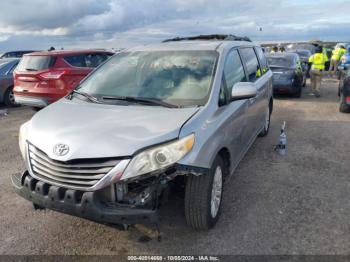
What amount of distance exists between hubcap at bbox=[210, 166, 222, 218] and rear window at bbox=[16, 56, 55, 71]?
6.60 m

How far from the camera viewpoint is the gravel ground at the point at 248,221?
10.3ft

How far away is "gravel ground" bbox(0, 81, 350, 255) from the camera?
10.3 feet

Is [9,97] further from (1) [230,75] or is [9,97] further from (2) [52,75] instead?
(1) [230,75]

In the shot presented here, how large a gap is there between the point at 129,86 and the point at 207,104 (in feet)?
3.33

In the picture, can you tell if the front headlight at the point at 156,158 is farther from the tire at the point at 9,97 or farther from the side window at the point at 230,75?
the tire at the point at 9,97

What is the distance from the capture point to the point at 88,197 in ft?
8.61

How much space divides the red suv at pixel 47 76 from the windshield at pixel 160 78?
4306mm

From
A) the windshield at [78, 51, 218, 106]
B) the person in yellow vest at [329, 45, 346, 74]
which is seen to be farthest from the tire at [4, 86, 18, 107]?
the person in yellow vest at [329, 45, 346, 74]

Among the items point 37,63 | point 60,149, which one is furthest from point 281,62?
point 60,149

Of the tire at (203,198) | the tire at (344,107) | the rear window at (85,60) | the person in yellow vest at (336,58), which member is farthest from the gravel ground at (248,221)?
the person in yellow vest at (336,58)

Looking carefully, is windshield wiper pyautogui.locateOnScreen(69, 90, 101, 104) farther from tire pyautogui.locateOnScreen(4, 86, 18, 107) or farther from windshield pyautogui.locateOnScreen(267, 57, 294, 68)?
windshield pyautogui.locateOnScreen(267, 57, 294, 68)

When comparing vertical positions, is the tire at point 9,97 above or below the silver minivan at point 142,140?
Answer: below

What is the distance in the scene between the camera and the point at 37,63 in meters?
8.59

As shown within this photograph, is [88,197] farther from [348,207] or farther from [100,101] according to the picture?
[348,207]
